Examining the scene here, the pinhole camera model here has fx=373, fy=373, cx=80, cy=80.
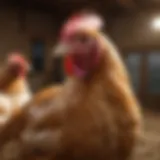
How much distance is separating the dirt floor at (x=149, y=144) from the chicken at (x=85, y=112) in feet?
2.70

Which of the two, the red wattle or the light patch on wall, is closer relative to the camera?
the red wattle

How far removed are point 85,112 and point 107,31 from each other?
→ 211 inches

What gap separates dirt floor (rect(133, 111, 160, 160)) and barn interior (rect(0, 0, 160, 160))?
80.5 inches

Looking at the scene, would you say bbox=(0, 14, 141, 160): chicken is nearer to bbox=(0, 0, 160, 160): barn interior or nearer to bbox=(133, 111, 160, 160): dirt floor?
bbox=(133, 111, 160, 160): dirt floor

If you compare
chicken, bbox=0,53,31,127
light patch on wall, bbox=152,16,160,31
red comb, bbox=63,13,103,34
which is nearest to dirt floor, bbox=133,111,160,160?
chicken, bbox=0,53,31,127

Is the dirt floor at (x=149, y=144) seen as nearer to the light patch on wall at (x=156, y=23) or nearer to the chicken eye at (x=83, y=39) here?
the chicken eye at (x=83, y=39)

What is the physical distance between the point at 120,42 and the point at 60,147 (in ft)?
17.4

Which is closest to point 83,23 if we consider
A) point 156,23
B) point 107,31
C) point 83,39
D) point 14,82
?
point 83,39

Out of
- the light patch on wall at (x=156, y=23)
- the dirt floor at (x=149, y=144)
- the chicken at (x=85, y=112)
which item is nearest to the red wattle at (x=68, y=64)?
the chicken at (x=85, y=112)

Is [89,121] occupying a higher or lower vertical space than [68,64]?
lower

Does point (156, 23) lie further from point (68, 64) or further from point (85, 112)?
point (85, 112)

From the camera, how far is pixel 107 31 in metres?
6.41

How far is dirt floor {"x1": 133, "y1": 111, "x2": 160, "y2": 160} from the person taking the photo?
8.00 ft

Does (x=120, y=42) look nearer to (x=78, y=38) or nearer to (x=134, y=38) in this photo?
(x=134, y=38)
